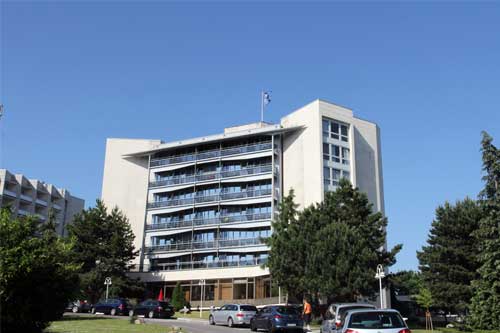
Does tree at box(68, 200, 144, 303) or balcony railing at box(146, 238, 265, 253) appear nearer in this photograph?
tree at box(68, 200, 144, 303)

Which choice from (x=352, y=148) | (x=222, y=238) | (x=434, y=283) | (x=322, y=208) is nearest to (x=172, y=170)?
(x=222, y=238)

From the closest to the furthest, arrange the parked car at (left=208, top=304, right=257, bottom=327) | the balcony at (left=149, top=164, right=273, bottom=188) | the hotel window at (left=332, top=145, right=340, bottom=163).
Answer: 1. the parked car at (left=208, top=304, right=257, bottom=327)
2. the hotel window at (left=332, top=145, right=340, bottom=163)
3. the balcony at (left=149, top=164, right=273, bottom=188)

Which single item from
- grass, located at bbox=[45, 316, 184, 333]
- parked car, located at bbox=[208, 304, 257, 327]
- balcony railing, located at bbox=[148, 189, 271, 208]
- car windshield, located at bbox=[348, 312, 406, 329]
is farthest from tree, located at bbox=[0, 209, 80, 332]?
balcony railing, located at bbox=[148, 189, 271, 208]

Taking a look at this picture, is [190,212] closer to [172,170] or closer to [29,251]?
[172,170]

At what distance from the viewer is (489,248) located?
29.0m

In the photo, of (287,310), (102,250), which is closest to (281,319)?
(287,310)

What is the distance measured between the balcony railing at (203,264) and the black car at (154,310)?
17114 mm

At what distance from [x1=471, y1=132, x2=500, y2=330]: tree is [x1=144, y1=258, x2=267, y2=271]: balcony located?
1113 inches

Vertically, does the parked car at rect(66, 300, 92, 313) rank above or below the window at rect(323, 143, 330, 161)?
below

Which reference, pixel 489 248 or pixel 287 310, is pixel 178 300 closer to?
pixel 287 310

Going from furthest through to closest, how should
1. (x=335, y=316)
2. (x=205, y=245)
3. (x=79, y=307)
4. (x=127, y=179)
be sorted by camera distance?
(x=127, y=179), (x=205, y=245), (x=79, y=307), (x=335, y=316)

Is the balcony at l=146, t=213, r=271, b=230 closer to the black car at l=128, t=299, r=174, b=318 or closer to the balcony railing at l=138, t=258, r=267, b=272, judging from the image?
the balcony railing at l=138, t=258, r=267, b=272

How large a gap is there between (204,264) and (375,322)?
161ft

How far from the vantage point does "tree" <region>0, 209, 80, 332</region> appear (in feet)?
47.3
